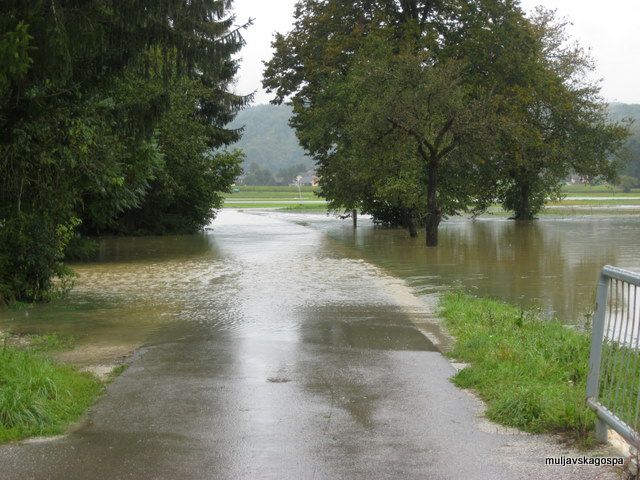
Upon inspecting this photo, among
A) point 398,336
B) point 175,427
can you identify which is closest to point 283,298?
point 398,336

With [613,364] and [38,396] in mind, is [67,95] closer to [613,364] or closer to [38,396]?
[38,396]

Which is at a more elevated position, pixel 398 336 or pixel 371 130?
pixel 371 130

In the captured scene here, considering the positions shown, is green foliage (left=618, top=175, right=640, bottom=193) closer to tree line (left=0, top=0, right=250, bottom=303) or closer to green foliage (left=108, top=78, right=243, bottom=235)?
green foliage (left=108, top=78, right=243, bottom=235)

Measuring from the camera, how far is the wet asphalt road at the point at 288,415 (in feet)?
16.8

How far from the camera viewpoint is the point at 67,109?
9961mm

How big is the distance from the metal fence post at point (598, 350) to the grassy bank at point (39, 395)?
401 centimetres

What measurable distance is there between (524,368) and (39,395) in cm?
456

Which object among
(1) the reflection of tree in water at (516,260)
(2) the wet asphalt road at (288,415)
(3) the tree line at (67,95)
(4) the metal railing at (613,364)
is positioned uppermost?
(3) the tree line at (67,95)

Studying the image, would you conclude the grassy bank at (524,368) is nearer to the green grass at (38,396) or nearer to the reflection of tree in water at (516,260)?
the reflection of tree in water at (516,260)

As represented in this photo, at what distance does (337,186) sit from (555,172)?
14551mm

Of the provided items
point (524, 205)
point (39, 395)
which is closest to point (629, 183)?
point (524, 205)

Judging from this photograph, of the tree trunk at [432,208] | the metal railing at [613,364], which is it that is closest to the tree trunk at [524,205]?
the tree trunk at [432,208]

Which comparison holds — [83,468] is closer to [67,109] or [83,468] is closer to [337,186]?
[67,109]

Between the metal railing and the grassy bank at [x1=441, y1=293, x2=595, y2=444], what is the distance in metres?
0.25
